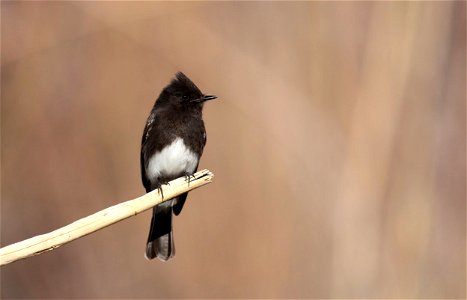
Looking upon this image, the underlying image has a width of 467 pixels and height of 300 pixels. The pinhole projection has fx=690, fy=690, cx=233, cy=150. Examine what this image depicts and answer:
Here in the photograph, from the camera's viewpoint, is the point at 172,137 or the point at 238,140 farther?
the point at 238,140

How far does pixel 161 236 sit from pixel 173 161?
1.86ft

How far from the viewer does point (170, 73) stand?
6137 millimetres

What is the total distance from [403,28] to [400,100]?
55cm

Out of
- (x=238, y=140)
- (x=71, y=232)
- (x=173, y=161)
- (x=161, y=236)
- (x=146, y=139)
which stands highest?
(x=238, y=140)

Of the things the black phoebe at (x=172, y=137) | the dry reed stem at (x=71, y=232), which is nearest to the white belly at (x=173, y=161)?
the black phoebe at (x=172, y=137)

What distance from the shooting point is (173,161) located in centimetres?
477

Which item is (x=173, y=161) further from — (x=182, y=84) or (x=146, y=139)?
(x=182, y=84)

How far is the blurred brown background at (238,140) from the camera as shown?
17.8 feet

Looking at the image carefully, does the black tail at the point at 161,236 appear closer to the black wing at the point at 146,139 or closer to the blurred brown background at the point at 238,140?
the black wing at the point at 146,139

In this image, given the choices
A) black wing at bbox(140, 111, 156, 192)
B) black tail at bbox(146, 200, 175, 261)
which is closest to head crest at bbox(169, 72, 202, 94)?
black wing at bbox(140, 111, 156, 192)

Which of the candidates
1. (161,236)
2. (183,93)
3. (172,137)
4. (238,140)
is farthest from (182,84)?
(238,140)

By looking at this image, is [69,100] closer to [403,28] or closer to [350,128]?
[350,128]

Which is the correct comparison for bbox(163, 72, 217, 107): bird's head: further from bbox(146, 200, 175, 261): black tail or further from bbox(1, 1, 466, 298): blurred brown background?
bbox(1, 1, 466, 298): blurred brown background

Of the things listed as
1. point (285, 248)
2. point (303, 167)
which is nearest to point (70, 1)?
point (303, 167)
